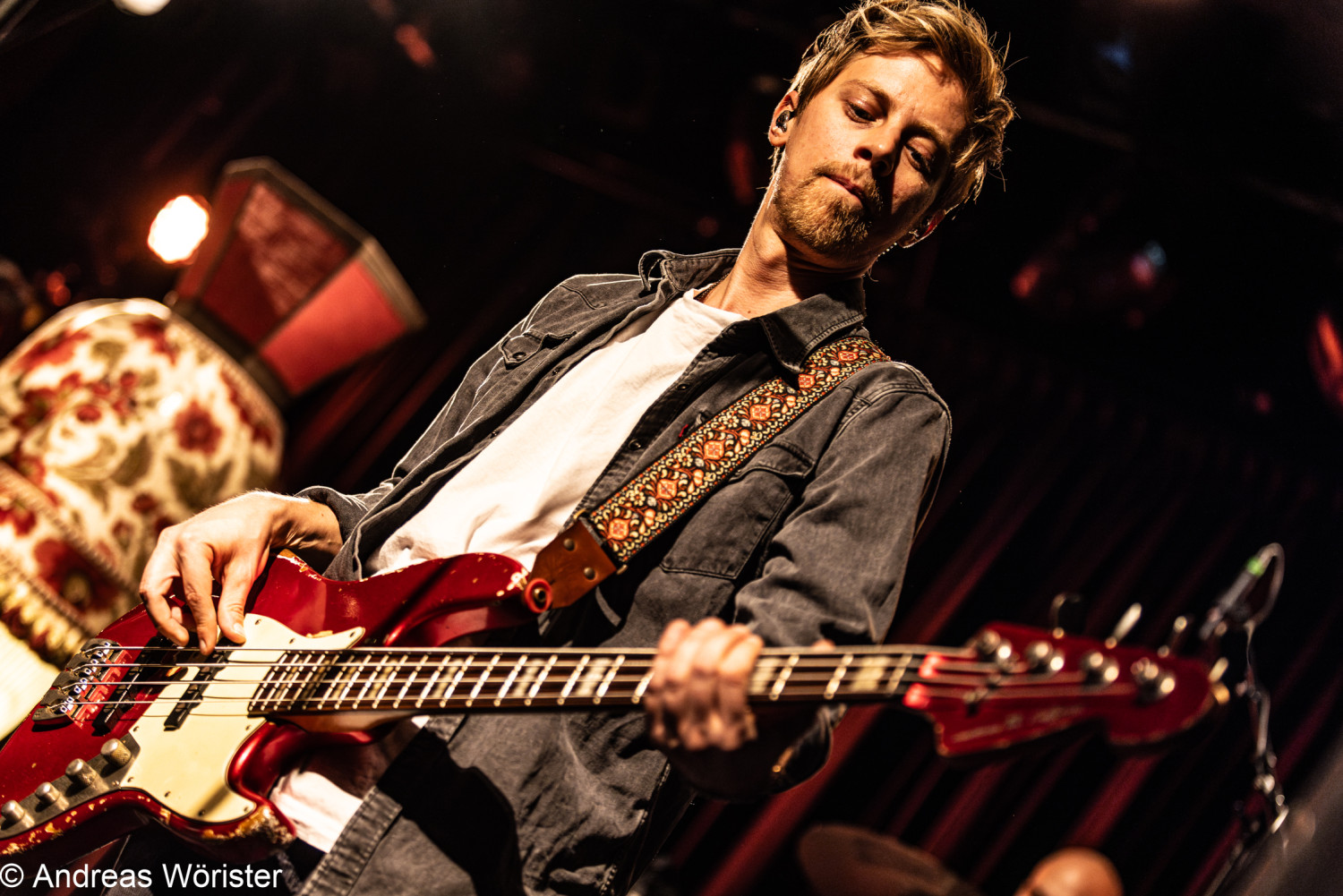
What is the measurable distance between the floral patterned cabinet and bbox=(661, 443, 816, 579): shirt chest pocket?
200cm

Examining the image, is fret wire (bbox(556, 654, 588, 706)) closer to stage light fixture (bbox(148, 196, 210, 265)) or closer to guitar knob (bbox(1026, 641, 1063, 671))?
guitar knob (bbox(1026, 641, 1063, 671))

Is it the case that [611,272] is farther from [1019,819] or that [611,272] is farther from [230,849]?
[1019,819]

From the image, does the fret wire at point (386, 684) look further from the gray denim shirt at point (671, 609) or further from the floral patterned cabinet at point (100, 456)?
the floral patterned cabinet at point (100, 456)

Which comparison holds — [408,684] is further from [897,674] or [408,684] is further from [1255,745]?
[1255,745]

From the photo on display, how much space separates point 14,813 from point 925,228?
1.62m

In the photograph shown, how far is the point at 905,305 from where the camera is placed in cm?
192

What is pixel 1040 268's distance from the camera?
5.93 ft

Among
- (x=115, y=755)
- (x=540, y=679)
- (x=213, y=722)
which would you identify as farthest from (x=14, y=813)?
(x=540, y=679)

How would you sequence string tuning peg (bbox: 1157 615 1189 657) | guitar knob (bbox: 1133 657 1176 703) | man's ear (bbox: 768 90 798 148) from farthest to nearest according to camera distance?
man's ear (bbox: 768 90 798 148), string tuning peg (bbox: 1157 615 1189 657), guitar knob (bbox: 1133 657 1176 703)

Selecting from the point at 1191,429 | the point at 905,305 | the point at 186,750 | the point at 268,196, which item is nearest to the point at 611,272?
the point at 905,305

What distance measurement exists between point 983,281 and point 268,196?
2122mm

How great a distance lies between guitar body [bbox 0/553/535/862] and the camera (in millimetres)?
1015

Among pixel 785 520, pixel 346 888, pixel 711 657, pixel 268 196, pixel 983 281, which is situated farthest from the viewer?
pixel 268 196

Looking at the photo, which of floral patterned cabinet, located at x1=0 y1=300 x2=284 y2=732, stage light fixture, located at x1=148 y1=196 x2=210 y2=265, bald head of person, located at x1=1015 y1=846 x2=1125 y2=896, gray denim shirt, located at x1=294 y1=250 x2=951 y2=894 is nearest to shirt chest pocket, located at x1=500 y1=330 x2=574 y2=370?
gray denim shirt, located at x1=294 y1=250 x2=951 y2=894
